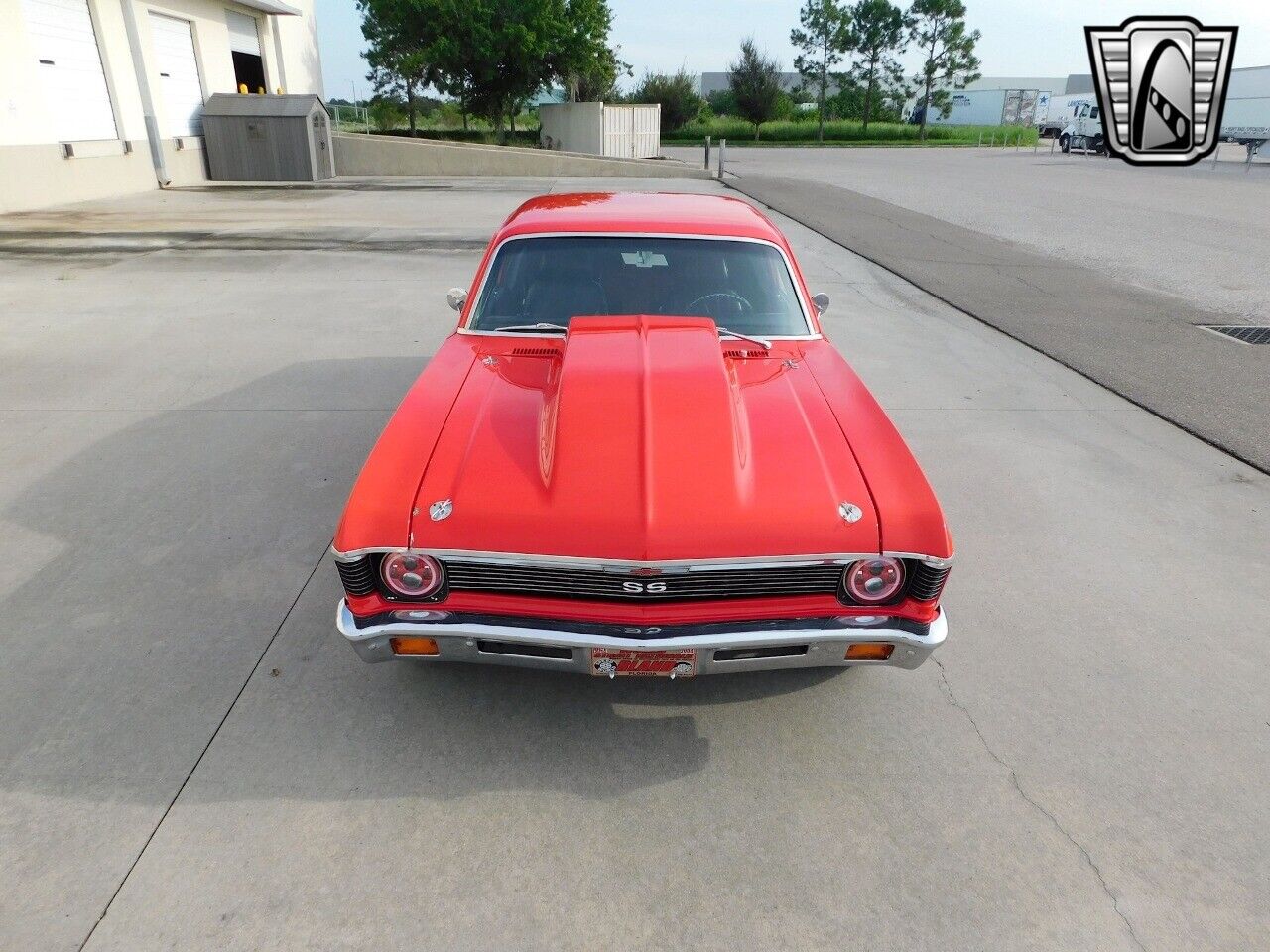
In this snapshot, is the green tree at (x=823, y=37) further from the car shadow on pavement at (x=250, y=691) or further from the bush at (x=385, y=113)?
the car shadow on pavement at (x=250, y=691)

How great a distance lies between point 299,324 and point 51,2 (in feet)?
40.2

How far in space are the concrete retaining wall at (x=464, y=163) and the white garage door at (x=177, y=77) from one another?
3987 mm

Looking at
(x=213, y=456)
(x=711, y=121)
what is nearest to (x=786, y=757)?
(x=213, y=456)

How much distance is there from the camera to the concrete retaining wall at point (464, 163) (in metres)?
23.5

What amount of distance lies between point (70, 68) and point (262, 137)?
4860 millimetres

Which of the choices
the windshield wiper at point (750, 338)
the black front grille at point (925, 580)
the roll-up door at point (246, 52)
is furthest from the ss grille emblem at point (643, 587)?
the roll-up door at point (246, 52)

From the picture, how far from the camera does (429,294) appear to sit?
9250 mm

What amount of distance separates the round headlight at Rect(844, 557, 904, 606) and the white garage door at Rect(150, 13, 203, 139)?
20947 mm

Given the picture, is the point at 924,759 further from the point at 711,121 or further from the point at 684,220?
the point at 711,121

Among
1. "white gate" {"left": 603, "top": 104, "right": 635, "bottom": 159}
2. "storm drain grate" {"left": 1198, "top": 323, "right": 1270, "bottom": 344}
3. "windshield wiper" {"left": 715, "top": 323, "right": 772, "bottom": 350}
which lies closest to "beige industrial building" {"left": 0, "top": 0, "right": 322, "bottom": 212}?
"white gate" {"left": 603, "top": 104, "right": 635, "bottom": 159}

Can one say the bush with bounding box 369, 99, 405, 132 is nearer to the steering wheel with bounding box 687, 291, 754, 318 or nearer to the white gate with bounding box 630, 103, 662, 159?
the white gate with bounding box 630, 103, 662, 159

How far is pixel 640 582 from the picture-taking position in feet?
8.24

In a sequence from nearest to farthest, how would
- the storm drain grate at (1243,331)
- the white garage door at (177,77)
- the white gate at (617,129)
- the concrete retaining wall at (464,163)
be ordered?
the storm drain grate at (1243,331)
the white garage door at (177,77)
the concrete retaining wall at (464,163)
the white gate at (617,129)

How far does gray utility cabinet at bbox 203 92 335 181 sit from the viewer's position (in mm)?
19781
